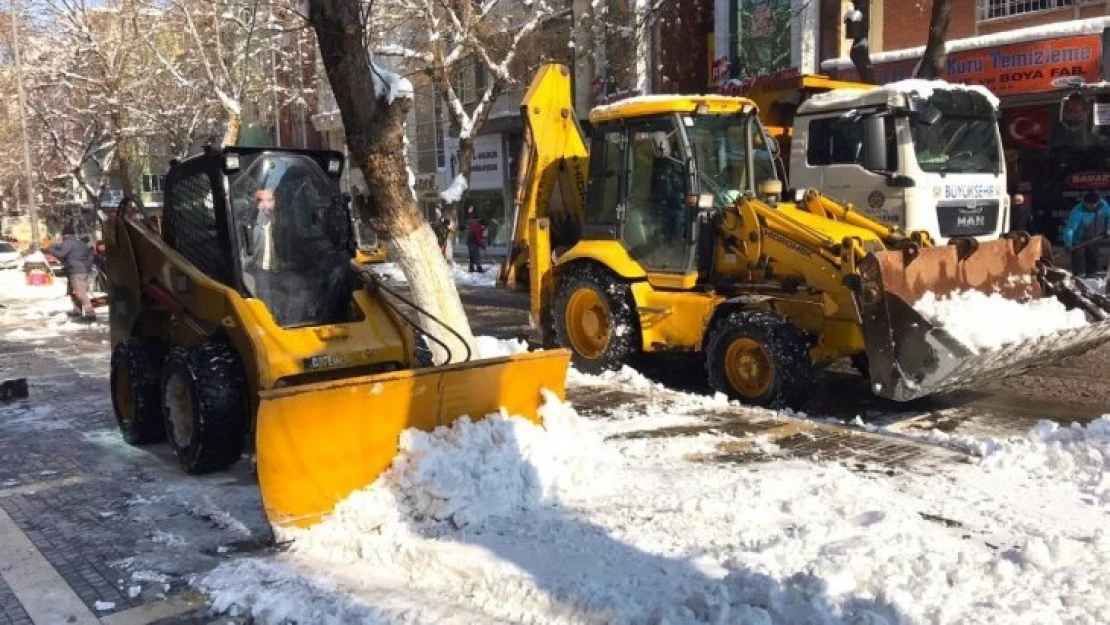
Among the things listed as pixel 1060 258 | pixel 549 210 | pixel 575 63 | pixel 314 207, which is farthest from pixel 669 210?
pixel 575 63

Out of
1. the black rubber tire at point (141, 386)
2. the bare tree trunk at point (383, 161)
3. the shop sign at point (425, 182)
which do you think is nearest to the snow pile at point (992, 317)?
the bare tree trunk at point (383, 161)

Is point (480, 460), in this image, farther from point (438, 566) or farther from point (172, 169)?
point (172, 169)

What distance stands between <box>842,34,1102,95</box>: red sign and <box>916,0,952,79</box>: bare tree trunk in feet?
8.33

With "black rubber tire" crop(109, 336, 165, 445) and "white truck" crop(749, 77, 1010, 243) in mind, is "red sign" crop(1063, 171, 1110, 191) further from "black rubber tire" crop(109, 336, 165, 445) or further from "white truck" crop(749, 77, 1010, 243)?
"black rubber tire" crop(109, 336, 165, 445)

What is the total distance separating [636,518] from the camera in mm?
5039

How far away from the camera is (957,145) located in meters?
10.4

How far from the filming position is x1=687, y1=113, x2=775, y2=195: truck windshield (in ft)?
28.3

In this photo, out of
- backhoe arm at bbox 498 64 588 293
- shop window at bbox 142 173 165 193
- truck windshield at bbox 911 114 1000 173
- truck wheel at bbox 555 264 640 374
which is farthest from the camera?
shop window at bbox 142 173 165 193

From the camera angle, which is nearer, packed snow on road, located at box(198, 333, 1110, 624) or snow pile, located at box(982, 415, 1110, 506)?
packed snow on road, located at box(198, 333, 1110, 624)

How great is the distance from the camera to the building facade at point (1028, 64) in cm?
1569

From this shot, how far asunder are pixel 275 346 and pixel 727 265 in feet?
13.8

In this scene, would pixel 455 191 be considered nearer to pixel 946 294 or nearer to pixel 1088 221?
pixel 1088 221

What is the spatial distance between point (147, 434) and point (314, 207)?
2203mm

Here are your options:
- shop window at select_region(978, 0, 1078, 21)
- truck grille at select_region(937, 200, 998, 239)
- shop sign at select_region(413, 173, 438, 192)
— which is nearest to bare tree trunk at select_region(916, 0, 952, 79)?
→ truck grille at select_region(937, 200, 998, 239)
